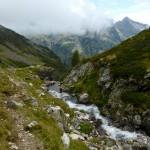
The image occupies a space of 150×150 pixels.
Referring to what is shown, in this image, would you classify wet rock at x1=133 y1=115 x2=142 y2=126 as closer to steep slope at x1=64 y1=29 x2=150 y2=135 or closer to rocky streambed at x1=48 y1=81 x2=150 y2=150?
steep slope at x1=64 y1=29 x2=150 y2=135

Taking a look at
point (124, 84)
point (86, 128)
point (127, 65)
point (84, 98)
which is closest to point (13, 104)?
point (86, 128)

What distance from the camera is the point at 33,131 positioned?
84.3 ft

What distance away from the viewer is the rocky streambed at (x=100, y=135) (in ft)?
120

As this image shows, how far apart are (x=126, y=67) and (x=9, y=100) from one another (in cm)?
5126

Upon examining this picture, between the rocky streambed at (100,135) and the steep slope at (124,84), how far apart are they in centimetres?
222

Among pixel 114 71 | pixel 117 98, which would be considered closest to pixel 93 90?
pixel 114 71

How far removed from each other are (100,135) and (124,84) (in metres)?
24.5

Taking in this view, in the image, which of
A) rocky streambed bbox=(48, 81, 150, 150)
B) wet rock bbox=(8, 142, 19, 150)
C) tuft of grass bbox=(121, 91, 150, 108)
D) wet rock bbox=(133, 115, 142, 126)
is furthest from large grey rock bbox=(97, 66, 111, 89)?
wet rock bbox=(8, 142, 19, 150)

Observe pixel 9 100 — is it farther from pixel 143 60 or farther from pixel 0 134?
pixel 143 60

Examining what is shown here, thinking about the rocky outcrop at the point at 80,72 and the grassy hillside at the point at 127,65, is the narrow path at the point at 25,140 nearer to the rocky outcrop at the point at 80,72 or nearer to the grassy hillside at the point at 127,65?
the grassy hillside at the point at 127,65

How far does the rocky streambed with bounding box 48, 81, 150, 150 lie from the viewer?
120 ft

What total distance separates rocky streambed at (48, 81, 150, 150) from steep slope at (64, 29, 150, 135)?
222 cm

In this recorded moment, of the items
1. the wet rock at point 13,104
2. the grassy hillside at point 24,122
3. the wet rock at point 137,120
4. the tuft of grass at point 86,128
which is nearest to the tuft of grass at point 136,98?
the wet rock at point 137,120

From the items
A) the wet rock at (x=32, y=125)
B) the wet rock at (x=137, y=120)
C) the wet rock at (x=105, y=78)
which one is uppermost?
the wet rock at (x=105, y=78)
